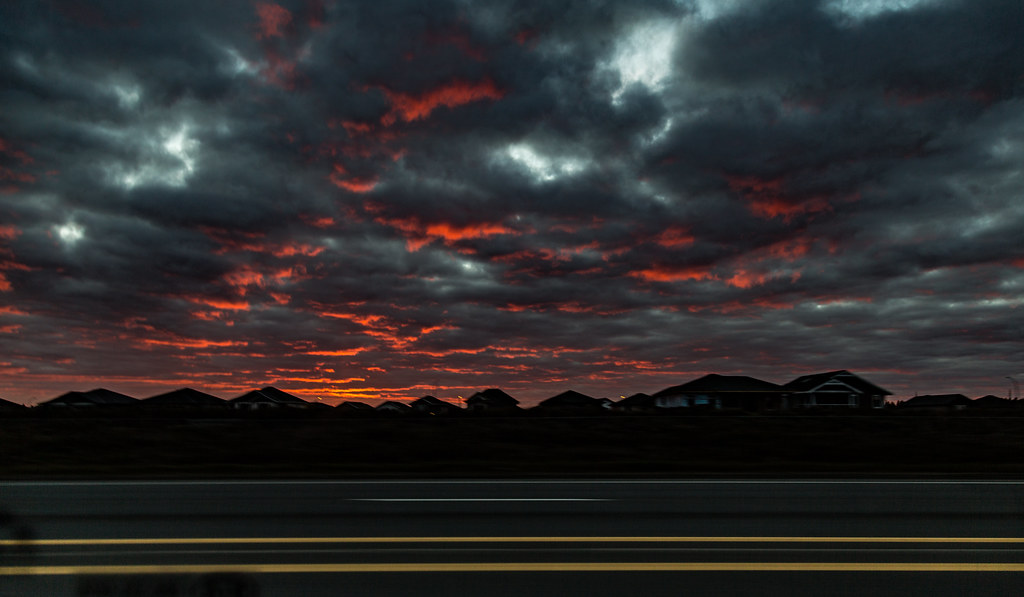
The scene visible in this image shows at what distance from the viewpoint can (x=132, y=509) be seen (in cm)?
909

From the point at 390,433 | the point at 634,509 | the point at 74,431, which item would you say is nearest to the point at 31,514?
the point at 634,509

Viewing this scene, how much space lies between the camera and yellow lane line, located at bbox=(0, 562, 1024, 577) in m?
5.89

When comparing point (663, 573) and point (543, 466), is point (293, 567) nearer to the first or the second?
point (663, 573)

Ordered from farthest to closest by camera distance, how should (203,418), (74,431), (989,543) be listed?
(203,418) < (74,431) < (989,543)

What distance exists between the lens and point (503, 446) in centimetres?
2092

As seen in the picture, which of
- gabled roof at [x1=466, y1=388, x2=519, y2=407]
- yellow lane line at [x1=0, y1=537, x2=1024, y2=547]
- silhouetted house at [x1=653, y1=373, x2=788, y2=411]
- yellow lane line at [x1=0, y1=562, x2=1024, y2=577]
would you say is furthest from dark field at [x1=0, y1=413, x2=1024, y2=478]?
gabled roof at [x1=466, y1=388, x2=519, y2=407]

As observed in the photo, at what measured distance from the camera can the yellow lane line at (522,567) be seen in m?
5.89

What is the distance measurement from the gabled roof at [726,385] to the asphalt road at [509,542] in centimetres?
5641

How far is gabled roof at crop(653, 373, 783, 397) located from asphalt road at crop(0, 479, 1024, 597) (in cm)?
5641

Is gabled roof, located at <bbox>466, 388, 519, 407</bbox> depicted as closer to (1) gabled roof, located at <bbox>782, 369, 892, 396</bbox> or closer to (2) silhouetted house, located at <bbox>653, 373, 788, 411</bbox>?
(2) silhouetted house, located at <bbox>653, 373, 788, 411</bbox>

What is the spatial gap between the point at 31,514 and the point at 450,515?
5907mm

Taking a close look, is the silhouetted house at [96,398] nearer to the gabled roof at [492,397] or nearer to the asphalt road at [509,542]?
the gabled roof at [492,397]

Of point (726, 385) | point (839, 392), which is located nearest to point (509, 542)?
point (726, 385)

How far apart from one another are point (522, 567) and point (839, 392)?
218ft
